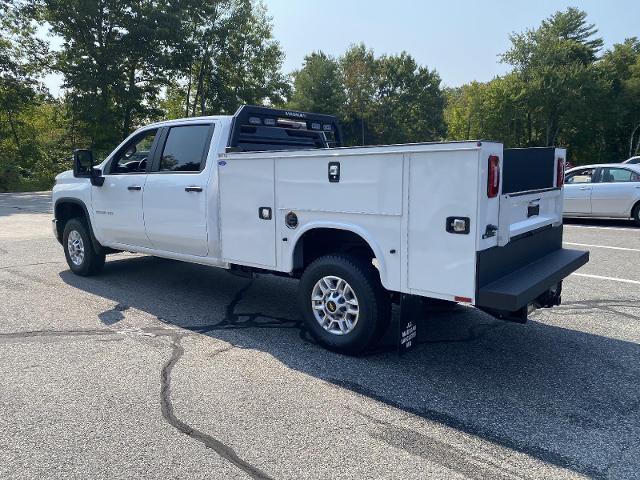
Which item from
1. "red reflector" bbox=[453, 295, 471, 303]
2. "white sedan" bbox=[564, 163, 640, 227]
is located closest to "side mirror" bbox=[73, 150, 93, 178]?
"red reflector" bbox=[453, 295, 471, 303]

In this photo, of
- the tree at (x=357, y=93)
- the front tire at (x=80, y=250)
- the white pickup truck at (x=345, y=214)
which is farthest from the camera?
the tree at (x=357, y=93)

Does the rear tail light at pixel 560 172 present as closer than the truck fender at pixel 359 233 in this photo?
No

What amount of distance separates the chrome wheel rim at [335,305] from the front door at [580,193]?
10.6 metres

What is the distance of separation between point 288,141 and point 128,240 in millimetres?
2367

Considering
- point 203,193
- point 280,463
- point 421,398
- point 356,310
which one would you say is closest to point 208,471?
point 280,463

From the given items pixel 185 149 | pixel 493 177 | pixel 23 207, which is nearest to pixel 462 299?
pixel 493 177

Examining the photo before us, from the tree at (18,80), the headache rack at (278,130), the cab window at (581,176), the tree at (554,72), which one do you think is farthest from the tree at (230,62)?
the headache rack at (278,130)

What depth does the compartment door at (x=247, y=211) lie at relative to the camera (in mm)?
4840

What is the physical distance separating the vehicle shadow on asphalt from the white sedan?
297 inches

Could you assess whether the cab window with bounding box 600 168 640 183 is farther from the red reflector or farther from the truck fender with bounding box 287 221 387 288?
the red reflector

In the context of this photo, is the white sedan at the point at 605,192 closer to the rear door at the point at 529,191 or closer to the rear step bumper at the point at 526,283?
the rear door at the point at 529,191

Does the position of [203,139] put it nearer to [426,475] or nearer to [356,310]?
[356,310]

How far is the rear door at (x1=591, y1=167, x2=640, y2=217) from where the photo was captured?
12.5 metres

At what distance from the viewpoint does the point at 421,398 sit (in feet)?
12.3
